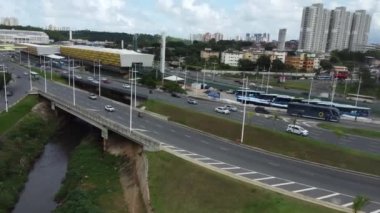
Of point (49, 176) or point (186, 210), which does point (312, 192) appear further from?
point (49, 176)

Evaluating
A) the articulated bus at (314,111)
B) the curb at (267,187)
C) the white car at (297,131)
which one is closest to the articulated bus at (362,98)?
the articulated bus at (314,111)

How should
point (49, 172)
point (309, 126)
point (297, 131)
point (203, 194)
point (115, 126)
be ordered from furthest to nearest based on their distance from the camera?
point (309, 126) → point (297, 131) → point (115, 126) → point (49, 172) → point (203, 194)

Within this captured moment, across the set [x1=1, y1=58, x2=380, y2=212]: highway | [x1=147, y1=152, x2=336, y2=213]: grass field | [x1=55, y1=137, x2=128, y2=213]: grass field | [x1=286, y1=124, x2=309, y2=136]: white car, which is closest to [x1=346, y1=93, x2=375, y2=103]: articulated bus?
[x1=286, y1=124, x2=309, y2=136]: white car

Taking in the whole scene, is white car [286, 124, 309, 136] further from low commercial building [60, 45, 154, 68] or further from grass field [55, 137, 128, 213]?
low commercial building [60, 45, 154, 68]

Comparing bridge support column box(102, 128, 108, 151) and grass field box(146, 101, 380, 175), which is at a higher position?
grass field box(146, 101, 380, 175)

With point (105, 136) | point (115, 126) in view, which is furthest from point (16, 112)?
point (115, 126)

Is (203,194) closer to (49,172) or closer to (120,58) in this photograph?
(49,172)

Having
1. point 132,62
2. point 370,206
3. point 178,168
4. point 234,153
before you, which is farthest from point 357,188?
point 132,62
